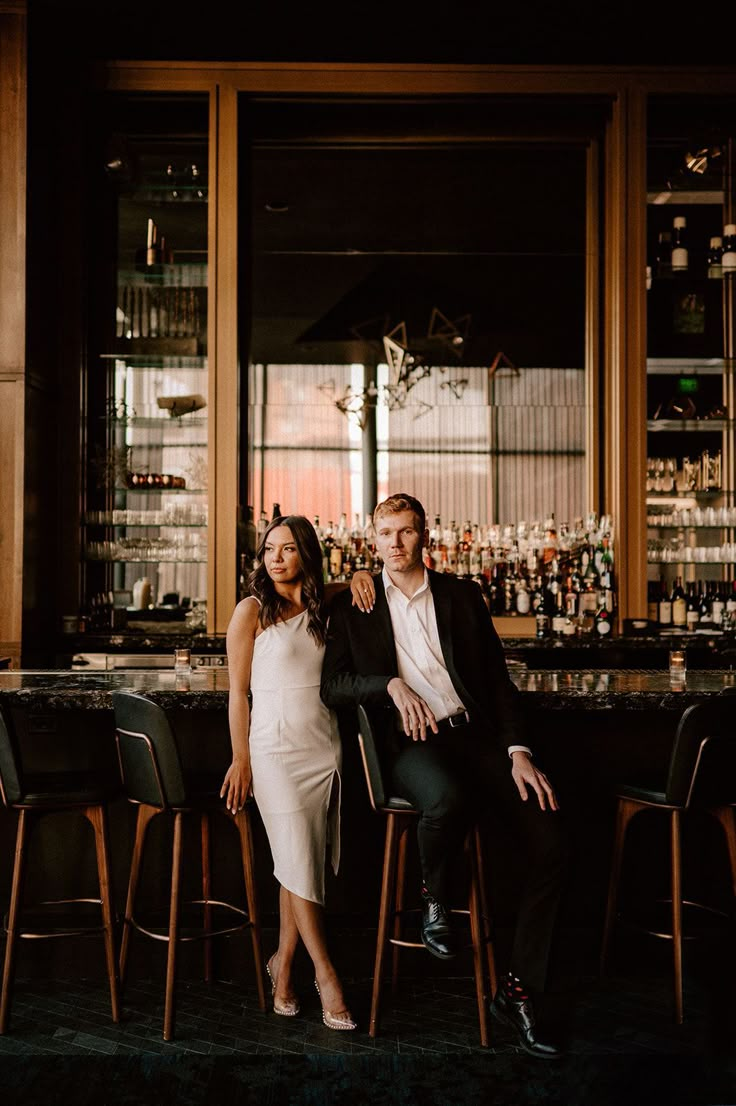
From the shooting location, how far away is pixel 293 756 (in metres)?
3.10

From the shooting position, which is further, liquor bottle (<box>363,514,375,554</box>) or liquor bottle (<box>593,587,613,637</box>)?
liquor bottle (<box>363,514,375,554</box>)

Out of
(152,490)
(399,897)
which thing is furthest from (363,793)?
(152,490)

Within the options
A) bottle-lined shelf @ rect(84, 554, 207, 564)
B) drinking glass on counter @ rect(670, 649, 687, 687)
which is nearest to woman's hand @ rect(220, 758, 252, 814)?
drinking glass on counter @ rect(670, 649, 687, 687)

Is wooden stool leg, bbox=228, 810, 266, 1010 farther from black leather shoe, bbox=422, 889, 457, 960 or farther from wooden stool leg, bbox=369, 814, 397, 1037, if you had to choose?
black leather shoe, bbox=422, 889, 457, 960

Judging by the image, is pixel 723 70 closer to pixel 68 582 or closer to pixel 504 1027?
pixel 68 582

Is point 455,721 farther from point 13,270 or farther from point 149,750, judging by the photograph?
point 13,270

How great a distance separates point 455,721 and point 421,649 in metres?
0.26

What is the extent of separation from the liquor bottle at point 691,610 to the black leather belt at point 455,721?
3564mm

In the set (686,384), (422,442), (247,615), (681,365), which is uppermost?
(681,365)

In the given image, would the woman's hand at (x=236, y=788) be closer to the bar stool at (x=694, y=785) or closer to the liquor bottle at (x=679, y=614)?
the bar stool at (x=694, y=785)

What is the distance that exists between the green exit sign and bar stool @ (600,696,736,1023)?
3.84 m

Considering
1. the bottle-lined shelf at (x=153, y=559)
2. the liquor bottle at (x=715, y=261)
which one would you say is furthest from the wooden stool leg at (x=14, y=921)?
the liquor bottle at (x=715, y=261)

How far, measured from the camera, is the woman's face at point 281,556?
3.19 metres

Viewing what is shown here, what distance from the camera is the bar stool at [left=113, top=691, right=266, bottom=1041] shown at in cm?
300
